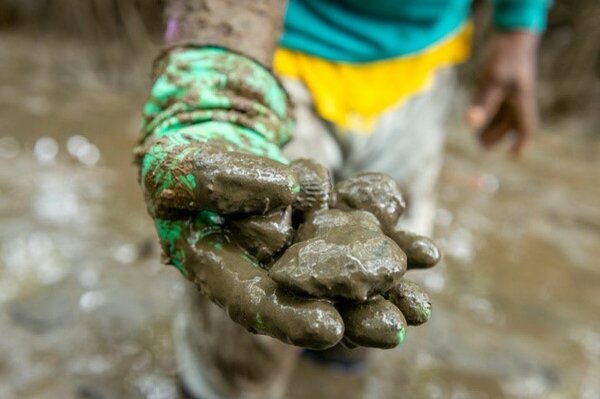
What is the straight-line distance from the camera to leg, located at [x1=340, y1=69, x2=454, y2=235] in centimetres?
159

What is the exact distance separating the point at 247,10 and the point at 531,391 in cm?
148

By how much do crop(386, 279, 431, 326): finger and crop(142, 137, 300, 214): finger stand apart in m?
0.18

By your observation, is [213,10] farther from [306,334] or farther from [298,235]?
[306,334]

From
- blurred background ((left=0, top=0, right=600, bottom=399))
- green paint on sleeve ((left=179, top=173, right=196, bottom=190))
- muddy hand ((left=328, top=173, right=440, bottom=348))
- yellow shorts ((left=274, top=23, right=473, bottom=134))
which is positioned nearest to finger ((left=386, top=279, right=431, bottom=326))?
muddy hand ((left=328, top=173, right=440, bottom=348))

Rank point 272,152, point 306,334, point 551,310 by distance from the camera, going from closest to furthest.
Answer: point 306,334 < point 272,152 < point 551,310

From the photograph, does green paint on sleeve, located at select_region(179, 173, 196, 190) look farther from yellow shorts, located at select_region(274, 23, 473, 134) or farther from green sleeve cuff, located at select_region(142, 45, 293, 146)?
yellow shorts, located at select_region(274, 23, 473, 134)

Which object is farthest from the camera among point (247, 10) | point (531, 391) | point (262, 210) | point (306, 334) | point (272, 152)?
point (531, 391)

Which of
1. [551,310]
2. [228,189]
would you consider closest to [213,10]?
[228,189]

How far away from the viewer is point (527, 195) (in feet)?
10.8

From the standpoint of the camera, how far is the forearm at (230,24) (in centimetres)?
96

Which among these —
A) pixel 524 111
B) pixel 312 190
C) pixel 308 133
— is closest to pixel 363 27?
pixel 308 133

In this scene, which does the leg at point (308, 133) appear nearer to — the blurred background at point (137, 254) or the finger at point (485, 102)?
the finger at point (485, 102)

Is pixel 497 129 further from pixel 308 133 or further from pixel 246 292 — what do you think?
pixel 246 292

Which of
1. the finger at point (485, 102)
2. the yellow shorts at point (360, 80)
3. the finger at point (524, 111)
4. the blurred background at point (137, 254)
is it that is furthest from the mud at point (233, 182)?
the finger at point (524, 111)
